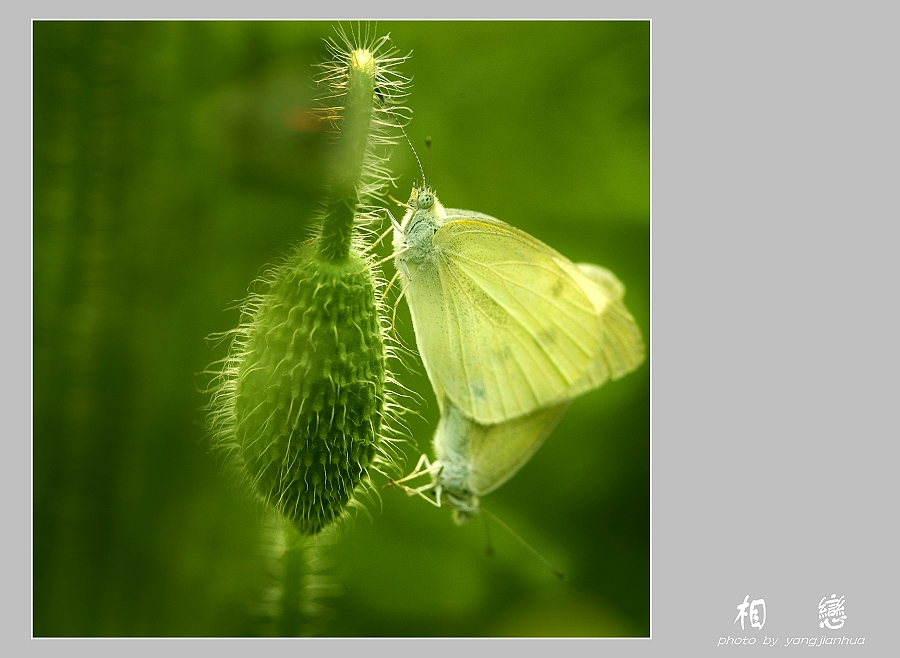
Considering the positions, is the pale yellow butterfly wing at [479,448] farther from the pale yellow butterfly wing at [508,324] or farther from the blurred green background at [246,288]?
the blurred green background at [246,288]

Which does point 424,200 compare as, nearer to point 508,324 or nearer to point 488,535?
point 508,324

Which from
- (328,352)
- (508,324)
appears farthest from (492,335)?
(328,352)

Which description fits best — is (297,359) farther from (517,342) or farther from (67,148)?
(67,148)

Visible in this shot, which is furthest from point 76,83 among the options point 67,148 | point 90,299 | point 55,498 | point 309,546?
point 309,546

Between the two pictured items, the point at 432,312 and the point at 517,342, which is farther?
the point at 517,342

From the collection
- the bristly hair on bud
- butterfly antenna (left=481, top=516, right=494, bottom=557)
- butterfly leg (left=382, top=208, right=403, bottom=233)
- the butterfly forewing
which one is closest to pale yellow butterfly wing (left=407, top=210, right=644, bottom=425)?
the butterfly forewing

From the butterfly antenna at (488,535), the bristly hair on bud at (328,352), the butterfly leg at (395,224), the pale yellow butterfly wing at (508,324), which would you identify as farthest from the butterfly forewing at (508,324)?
the butterfly antenna at (488,535)

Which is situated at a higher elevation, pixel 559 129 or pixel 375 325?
pixel 559 129
